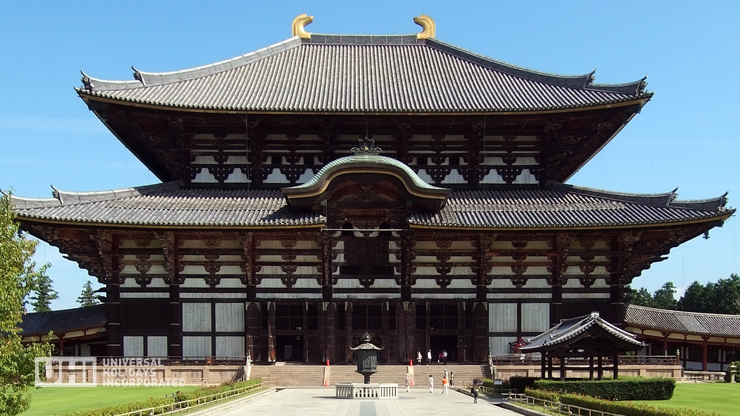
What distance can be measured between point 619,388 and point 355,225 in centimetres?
1661

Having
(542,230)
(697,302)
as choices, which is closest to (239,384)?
(542,230)

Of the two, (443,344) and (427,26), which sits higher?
(427,26)

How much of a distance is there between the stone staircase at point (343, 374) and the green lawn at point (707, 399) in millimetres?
10117

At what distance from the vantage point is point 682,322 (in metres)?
49.5

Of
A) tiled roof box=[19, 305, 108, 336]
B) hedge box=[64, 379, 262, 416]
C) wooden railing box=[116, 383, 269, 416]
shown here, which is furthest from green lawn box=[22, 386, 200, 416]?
tiled roof box=[19, 305, 108, 336]

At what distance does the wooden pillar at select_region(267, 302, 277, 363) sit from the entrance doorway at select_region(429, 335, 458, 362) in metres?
8.71

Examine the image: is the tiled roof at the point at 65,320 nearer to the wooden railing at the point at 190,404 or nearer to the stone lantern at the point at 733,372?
the wooden railing at the point at 190,404

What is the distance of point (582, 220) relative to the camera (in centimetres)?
3822

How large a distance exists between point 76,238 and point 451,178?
20.9 m

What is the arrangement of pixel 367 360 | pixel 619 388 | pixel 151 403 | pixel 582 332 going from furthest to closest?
pixel 367 360
pixel 619 388
pixel 582 332
pixel 151 403

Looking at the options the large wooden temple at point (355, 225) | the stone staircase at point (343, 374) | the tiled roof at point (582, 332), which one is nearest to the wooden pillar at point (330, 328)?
the large wooden temple at point (355, 225)

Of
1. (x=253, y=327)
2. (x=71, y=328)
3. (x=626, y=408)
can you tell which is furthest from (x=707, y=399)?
(x=71, y=328)

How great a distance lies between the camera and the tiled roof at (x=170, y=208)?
3656 cm

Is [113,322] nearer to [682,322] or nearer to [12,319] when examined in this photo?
[12,319]
